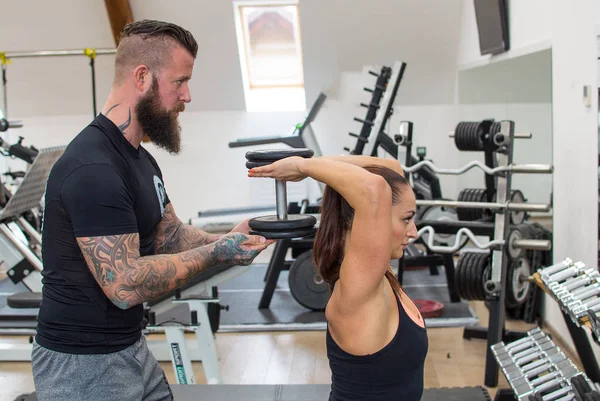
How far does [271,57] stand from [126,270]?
554cm

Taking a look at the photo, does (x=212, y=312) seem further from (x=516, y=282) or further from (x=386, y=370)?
(x=386, y=370)

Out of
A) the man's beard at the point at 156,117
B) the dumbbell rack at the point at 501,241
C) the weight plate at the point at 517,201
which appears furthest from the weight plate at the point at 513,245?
the man's beard at the point at 156,117

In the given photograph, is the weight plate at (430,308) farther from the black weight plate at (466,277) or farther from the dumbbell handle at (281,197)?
the dumbbell handle at (281,197)

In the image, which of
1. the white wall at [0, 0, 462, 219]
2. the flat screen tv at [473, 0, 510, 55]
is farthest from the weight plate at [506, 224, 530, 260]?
the white wall at [0, 0, 462, 219]

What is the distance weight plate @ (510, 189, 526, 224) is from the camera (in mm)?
3514

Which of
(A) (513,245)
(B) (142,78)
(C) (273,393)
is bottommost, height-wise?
(C) (273,393)

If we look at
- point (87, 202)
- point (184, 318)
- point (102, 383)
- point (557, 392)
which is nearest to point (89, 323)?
point (102, 383)

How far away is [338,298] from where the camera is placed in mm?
1251

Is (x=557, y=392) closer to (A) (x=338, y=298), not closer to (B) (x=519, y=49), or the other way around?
(A) (x=338, y=298)

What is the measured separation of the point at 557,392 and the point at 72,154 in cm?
154

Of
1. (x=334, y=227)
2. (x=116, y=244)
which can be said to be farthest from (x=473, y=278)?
(x=116, y=244)

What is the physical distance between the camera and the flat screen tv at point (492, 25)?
425cm

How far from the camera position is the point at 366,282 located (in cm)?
119

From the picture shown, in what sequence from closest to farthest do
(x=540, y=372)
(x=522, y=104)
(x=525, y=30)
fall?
(x=540, y=372) → (x=525, y=30) → (x=522, y=104)
